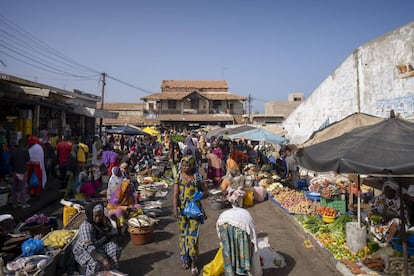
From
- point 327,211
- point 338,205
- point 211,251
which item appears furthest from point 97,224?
point 338,205

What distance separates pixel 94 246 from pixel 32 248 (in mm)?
862

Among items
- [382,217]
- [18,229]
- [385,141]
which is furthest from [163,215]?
[385,141]

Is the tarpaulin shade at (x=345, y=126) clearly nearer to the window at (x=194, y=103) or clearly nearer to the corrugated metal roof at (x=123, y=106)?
the window at (x=194, y=103)

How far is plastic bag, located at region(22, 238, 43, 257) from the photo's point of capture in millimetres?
3994

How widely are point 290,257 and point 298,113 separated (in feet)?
39.5

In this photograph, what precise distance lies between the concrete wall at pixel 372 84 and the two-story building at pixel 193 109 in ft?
66.5

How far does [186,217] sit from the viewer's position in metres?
4.64

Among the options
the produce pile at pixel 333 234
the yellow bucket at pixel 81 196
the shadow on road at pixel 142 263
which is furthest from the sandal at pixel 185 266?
the yellow bucket at pixel 81 196

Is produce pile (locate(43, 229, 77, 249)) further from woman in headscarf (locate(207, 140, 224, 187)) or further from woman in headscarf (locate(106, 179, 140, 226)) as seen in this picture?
woman in headscarf (locate(207, 140, 224, 187))

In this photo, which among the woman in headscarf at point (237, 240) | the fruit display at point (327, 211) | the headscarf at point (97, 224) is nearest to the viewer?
the woman in headscarf at point (237, 240)

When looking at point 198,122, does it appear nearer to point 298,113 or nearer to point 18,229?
point 298,113

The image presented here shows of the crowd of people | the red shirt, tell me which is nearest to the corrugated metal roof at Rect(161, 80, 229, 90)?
the red shirt

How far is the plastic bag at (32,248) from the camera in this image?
3.99 metres

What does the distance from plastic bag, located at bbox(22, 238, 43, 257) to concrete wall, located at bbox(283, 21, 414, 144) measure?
360 inches
